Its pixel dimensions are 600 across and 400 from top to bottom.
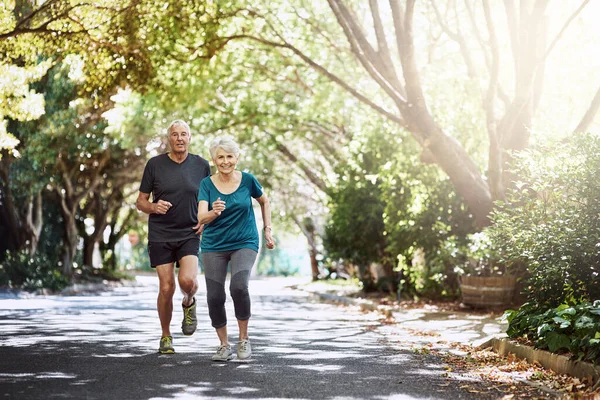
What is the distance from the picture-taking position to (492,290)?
56.3 feet

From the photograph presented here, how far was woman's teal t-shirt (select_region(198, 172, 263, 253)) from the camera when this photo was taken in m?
8.95

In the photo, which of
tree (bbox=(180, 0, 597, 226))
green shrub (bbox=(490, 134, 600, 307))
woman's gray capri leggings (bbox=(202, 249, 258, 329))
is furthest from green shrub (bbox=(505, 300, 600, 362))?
tree (bbox=(180, 0, 597, 226))

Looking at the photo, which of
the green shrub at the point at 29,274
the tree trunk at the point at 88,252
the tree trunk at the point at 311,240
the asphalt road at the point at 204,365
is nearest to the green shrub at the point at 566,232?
the asphalt road at the point at 204,365

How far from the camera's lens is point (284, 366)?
8961 mm

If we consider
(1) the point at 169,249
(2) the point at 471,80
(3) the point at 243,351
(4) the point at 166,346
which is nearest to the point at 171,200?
(1) the point at 169,249

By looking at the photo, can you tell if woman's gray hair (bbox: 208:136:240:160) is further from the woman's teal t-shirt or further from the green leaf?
the green leaf

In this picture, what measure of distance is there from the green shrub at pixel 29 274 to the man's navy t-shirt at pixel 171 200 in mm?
18680

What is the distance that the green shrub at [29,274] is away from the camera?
27656 mm

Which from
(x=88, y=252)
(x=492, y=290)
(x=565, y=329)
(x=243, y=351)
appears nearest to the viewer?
(x=565, y=329)

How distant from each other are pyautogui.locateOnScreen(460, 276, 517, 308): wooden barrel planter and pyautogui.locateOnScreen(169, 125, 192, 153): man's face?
902 cm

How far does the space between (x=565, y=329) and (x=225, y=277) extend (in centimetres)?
319

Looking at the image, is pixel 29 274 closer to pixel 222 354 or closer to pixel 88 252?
pixel 88 252

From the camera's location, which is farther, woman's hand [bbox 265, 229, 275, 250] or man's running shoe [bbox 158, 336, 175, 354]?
man's running shoe [bbox 158, 336, 175, 354]

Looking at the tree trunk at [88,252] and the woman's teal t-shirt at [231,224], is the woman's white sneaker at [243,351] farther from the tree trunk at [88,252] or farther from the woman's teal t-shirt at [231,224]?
the tree trunk at [88,252]
